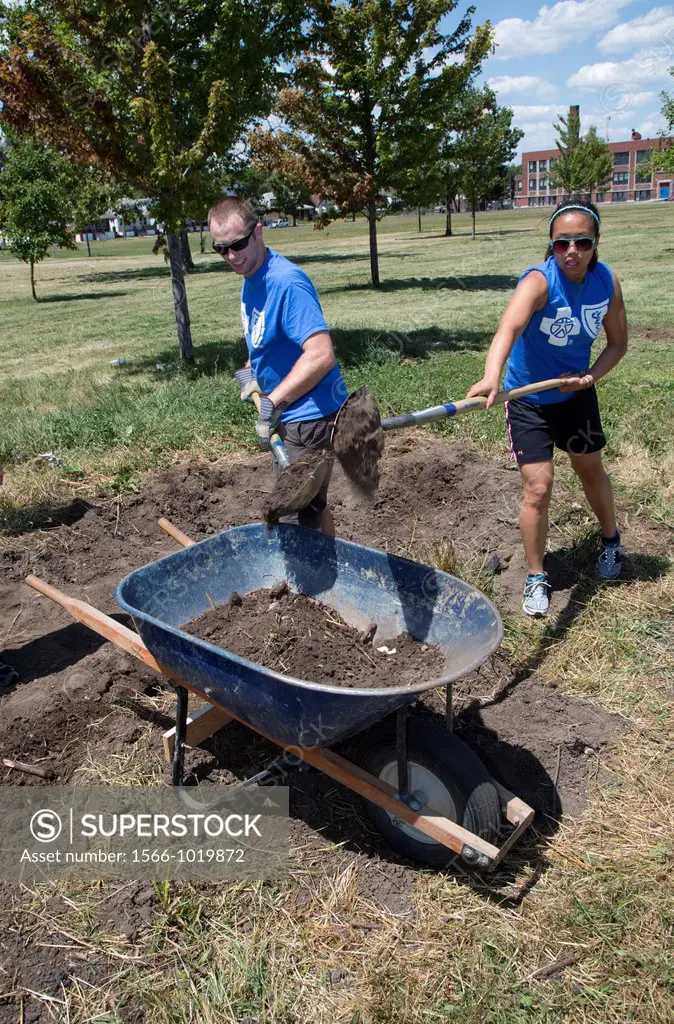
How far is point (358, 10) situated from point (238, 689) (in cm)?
1796

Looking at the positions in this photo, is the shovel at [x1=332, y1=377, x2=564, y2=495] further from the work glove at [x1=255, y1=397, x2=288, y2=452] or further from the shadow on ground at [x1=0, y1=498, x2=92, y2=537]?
the shadow on ground at [x1=0, y1=498, x2=92, y2=537]

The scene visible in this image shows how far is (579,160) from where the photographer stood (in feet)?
109

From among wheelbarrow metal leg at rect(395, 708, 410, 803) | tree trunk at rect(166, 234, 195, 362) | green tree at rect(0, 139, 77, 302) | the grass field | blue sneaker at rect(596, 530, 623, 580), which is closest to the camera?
the grass field

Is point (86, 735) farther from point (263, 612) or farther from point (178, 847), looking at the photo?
point (263, 612)

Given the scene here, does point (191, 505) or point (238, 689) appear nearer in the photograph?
point (238, 689)

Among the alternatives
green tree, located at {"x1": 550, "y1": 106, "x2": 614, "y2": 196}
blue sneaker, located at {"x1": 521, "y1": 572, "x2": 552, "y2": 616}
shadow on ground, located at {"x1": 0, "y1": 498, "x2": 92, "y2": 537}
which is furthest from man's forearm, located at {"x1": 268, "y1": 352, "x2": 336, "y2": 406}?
green tree, located at {"x1": 550, "y1": 106, "x2": 614, "y2": 196}

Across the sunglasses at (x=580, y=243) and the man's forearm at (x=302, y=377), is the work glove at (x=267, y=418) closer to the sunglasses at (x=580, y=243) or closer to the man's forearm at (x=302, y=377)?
the man's forearm at (x=302, y=377)

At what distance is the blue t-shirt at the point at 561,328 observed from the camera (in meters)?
3.80

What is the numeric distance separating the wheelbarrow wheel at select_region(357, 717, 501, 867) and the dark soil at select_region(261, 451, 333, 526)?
1094 millimetres

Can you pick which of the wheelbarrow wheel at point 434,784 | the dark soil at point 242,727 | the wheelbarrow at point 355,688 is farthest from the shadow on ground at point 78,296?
the wheelbarrow wheel at point 434,784

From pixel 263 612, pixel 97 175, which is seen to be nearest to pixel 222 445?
pixel 263 612

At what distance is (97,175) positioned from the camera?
33.7 ft

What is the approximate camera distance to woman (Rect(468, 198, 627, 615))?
3.65 meters

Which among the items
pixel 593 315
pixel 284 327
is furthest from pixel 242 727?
pixel 593 315
